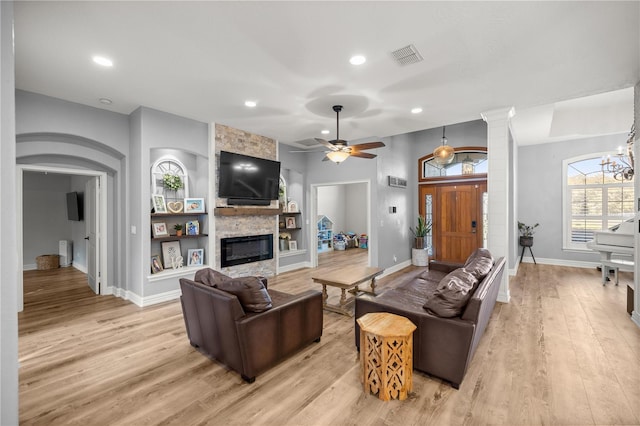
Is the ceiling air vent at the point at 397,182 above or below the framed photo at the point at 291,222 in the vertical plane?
above

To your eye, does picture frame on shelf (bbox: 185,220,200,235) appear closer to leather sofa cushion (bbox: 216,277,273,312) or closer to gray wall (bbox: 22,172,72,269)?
leather sofa cushion (bbox: 216,277,273,312)

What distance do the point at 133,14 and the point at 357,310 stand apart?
315cm

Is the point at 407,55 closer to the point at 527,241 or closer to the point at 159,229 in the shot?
the point at 159,229

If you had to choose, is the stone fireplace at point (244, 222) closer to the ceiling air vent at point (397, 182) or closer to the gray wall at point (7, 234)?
the ceiling air vent at point (397, 182)

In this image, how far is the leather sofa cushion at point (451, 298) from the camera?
2.26 m

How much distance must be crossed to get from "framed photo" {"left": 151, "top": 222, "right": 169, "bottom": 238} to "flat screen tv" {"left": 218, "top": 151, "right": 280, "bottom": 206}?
1026 mm

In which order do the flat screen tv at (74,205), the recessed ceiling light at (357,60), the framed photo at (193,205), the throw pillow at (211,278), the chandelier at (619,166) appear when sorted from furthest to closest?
the flat screen tv at (74,205) < the chandelier at (619,166) < the framed photo at (193,205) < the recessed ceiling light at (357,60) < the throw pillow at (211,278)

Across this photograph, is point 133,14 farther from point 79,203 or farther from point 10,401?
point 79,203

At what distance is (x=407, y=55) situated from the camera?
9.04 ft

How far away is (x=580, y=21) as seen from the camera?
2299 mm

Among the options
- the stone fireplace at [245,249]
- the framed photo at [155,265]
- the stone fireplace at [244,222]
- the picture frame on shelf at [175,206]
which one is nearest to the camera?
the framed photo at [155,265]

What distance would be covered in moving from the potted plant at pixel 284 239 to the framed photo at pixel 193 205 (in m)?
2.12

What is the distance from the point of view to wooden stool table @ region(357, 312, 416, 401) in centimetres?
210

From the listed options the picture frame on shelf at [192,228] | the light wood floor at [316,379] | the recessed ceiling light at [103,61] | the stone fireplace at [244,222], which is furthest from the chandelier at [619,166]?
the recessed ceiling light at [103,61]
